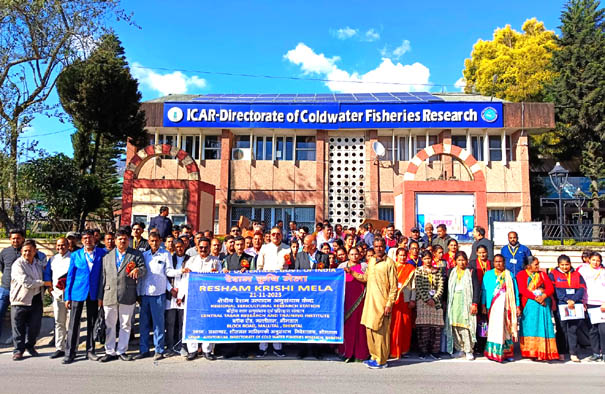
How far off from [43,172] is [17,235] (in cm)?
842

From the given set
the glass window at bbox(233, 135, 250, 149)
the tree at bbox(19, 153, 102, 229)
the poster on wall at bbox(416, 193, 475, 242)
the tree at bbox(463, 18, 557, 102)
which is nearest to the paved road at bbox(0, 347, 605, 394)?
the poster on wall at bbox(416, 193, 475, 242)

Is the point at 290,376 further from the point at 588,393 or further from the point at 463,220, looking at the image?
the point at 463,220

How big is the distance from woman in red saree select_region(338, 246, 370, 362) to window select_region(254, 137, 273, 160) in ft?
52.0

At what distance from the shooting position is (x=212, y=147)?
21.7m

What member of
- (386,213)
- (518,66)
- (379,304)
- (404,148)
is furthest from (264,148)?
(518,66)

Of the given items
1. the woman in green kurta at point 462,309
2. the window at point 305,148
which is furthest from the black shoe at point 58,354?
the window at point 305,148

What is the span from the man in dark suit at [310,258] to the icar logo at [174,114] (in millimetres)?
15794

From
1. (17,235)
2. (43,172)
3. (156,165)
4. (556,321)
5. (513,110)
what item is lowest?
(556,321)

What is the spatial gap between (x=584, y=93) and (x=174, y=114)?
21828mm

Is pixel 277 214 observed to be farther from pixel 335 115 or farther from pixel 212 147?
pixel 335 115

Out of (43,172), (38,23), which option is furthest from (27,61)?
(43,172)

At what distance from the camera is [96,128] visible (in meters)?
16.1

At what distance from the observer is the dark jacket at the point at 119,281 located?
6000 mm

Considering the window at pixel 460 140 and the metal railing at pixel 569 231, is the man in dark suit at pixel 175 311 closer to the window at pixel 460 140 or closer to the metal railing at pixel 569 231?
the metal railing at pixel 569 231
